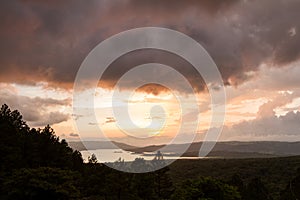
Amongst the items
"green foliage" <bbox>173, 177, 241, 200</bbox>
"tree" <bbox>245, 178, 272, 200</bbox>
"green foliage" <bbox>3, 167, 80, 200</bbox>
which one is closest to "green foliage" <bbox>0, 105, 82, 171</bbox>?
"green foliage" <bbox>3, 167, 80, 200</bbox>

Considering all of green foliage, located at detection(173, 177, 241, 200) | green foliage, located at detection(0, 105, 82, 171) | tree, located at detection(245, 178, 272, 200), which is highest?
green foliage, located at detection(0, 105, 82, 171)

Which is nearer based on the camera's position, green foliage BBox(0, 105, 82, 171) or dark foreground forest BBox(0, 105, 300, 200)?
dark foreground forest BBox(0, 105, 300, 200)

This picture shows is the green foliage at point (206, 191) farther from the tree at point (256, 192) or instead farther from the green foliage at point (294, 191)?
the tree at point (256, 192)

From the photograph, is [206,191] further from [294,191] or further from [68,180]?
[68,180]

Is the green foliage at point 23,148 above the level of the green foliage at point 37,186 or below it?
above

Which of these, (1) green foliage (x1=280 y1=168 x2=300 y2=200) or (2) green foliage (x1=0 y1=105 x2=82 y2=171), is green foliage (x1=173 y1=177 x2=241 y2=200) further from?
(2) green foliage (x1=0 y1=105 x2=82 y2=171)

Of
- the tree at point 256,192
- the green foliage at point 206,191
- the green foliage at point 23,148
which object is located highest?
the green foliage at point 23,148

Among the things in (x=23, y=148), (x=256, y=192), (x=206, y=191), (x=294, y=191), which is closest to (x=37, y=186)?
(x=23, y=148)

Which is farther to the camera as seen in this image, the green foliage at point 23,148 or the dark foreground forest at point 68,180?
the green foliage at point 23,148

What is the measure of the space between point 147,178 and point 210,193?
10586 millimetres

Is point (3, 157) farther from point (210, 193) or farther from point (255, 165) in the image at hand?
point (255, 165)

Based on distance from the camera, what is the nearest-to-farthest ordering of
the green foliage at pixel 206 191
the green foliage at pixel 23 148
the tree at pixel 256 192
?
1. the green foliage at pixel 206 191
2. the green foliage at pixel 23 148
3. the tree at pixel 256 192

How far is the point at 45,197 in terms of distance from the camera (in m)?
38.9

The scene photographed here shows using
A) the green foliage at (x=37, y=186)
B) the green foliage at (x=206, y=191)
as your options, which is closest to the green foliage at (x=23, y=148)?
the green foliage at (x=37, y=186)
